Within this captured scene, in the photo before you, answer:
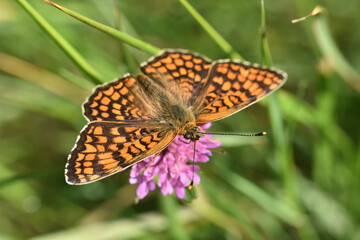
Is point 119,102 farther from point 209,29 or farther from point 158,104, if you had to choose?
point 209,29

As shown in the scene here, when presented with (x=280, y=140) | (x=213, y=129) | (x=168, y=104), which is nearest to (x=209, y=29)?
(x=168, y=104)

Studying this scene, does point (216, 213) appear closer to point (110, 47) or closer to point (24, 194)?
point (24, 194)

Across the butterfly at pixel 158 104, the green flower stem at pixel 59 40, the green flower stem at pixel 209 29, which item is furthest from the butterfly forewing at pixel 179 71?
the green flower stem at pixel 59 40

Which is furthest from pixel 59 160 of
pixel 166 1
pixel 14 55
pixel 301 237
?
pixel 301 237

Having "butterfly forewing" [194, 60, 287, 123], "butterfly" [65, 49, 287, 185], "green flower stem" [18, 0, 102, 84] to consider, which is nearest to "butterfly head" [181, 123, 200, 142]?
"butterfly" [65, 49, 287, 185]

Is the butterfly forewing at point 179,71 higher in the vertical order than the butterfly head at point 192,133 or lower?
higher

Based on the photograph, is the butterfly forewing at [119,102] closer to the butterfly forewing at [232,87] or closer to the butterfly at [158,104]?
the butterfly at [158,104]

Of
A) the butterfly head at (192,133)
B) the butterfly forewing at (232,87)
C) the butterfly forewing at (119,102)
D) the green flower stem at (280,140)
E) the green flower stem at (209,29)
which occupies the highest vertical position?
the green flower stem at (209,29)
